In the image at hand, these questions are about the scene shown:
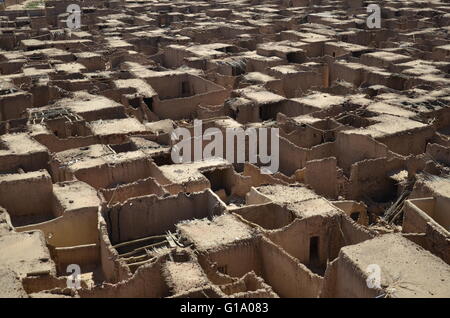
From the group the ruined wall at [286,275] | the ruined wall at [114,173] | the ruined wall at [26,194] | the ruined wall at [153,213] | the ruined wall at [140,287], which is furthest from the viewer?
the ruined wall at [114,173]

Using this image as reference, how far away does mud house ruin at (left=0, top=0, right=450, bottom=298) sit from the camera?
13953 millimetres

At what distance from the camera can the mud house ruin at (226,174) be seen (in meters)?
14.0

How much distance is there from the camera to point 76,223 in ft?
56.1

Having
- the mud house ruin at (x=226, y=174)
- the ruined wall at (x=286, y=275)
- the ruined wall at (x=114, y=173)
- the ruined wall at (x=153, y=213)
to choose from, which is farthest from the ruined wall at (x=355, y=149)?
the ruined wall at (x=286, y=275)

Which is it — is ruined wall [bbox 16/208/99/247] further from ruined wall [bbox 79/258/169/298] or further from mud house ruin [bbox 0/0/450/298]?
ruined wall [bbox 79/258/169/298]

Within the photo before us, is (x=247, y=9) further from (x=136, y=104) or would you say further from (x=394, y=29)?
(x=136, y=104)

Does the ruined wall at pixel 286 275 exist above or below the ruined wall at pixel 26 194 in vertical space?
below

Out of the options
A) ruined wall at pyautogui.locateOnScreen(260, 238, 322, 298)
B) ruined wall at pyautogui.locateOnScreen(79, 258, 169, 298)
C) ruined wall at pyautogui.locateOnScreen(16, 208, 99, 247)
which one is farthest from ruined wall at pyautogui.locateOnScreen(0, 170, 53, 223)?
ruined wall at pyautogui.locateOnScreen(260, 238, 322, 298)

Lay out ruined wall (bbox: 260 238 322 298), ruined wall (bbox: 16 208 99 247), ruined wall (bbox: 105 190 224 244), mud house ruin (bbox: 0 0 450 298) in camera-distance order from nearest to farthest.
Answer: mud house ruin (bbox: 0 0 450 298)
ruined wall (bbox: 260 238 322 298)
ruined wall (bbox: 16 208 99 247)
ruined wall (bbox: 105 190 224 244)

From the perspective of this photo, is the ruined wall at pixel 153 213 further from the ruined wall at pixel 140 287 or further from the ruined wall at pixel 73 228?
the ruined wall at pixel 140 287

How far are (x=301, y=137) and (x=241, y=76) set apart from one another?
963cm

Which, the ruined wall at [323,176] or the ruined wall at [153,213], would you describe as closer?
the ruined wall at [153,213]

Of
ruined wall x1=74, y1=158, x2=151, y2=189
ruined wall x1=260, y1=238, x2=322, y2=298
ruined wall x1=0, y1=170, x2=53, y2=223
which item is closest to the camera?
ruined wall x1=260, y1=238, x2=322, y2=298

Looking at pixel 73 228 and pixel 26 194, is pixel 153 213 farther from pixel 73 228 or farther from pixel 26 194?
pixel 26 194
